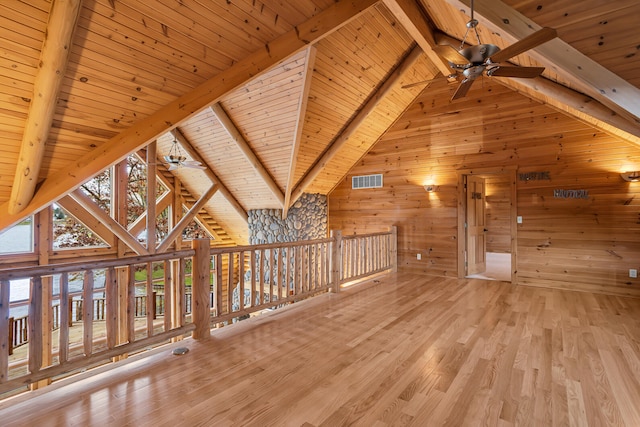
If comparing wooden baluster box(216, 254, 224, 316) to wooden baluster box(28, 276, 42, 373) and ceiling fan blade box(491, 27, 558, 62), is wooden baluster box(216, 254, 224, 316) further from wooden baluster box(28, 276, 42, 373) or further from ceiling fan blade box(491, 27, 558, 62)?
ceiling fan blade box(491, 27, 558, 62)

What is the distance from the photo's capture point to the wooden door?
5.86 m

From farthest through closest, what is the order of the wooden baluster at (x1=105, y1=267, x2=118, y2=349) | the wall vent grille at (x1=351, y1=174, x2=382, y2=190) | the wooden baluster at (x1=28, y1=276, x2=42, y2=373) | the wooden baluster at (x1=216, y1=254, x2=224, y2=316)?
the wall vent grille at (x1=351, y1=174, x2=382, y2=190)
the wooden baluster at (x1=216, y1=254, x2=224, y2=316)
the wooden baluster at (x1=105, y1=267, x2=118, y2=349)
the wooden baluster at (x1=28, y1=276, x2=42, y2=373)

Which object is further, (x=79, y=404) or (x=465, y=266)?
(x=465, y=266)

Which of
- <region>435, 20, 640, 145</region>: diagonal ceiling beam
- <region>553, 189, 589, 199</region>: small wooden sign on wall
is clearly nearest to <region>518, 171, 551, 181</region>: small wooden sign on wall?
<region>553, 189, 589, 199</region>: small wooden sign on wall

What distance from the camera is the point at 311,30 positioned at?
339 centimetres

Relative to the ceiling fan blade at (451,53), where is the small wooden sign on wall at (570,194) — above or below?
below

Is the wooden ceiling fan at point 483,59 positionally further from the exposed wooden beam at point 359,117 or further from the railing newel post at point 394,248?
the railing newel post at point 394,248

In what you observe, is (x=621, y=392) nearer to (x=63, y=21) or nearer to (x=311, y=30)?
(x=311, y=30)

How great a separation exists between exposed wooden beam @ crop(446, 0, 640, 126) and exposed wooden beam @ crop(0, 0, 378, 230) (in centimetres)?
133

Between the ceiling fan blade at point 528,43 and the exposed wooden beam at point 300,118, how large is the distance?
2262 millimetres

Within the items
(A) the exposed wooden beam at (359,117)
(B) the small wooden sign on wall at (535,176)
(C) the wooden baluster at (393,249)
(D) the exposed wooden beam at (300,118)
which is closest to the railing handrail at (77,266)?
(D) the exposed wooden beam at (300,118)

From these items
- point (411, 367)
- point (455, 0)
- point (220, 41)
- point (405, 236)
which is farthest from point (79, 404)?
point (405, 236)

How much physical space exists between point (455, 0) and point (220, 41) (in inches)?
86.0

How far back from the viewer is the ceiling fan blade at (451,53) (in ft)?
8.13
